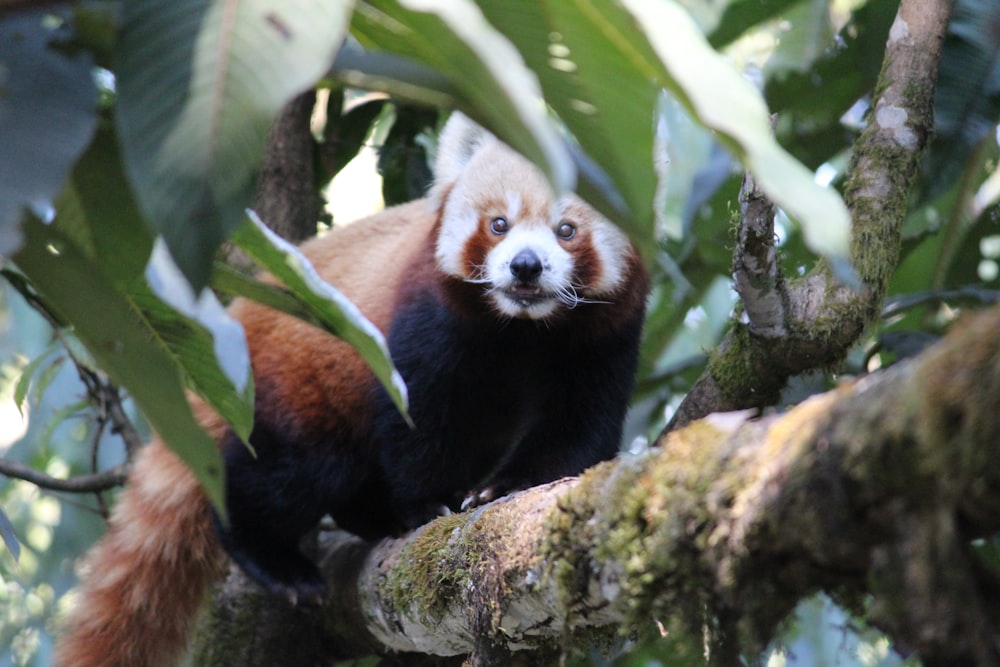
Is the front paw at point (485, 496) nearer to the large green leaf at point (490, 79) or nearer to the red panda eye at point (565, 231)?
the red panda eye at point (565, 231)

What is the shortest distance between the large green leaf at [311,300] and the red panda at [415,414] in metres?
2.12

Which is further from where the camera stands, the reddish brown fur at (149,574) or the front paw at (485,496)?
the reddish brown fur at (149,574)

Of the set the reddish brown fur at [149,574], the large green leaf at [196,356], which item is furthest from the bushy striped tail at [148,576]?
the large green leaf at [196,356]

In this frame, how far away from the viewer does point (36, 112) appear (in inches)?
45.2

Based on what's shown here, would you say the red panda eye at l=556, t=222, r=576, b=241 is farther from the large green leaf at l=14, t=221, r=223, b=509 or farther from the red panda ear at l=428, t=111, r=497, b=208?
the large green leaf at l=14, t=221, r=223, b=509

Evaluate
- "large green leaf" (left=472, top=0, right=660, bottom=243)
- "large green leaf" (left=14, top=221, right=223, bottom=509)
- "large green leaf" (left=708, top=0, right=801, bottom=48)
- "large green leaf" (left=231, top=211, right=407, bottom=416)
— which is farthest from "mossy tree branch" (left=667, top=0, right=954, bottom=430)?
"large green leaf" (left=14, top=221, right=223, bottom=509)

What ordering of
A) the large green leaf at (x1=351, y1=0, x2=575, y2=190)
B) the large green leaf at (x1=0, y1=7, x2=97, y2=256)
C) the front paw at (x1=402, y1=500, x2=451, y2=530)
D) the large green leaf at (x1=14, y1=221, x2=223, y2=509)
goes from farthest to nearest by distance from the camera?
the front paw at (x1=402, y1=500, x2=451, y2=530) → the large green leaf at (x1=14, y1=221, x2=223, y2=509) → the large green leaf at (x1=0, y1=7, x2=97, y2=256) → the large green leaf at (x1=351, y1=0, x2=575, y2=190)

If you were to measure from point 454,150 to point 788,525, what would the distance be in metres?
A: 3.32

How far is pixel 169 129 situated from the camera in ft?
3.52

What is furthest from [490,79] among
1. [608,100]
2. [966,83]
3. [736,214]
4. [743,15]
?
[743,15]

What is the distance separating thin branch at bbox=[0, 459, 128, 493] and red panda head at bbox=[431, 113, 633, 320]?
5.58 feet

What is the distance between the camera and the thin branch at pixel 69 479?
3.62m

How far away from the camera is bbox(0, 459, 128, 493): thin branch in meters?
3.62

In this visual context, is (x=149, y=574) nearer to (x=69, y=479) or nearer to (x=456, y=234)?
(x=69, y=479)
